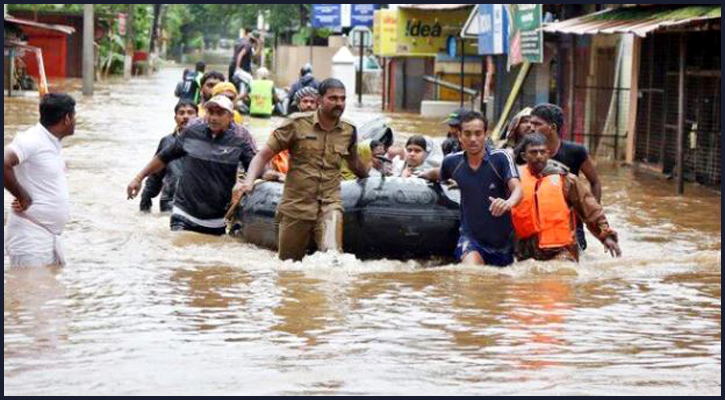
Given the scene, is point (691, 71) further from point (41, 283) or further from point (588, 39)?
point (41, 283)

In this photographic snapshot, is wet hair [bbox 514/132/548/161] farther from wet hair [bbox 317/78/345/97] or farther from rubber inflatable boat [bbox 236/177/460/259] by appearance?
wet hair [bbox 317/78/345/97]

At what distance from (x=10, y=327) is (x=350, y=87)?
147 feet

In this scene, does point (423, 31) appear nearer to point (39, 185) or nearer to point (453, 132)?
point (453, 132)

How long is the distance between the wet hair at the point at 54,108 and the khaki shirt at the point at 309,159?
1.88 metres

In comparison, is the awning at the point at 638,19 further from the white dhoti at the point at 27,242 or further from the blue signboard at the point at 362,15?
the blue signboard at the point at 362,15

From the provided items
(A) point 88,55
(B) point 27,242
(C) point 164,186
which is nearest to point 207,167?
(B) point 27,242

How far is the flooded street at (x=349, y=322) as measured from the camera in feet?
23.4

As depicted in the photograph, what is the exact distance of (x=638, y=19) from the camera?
2005 centimetres

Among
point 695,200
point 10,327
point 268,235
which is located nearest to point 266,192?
point 268,235

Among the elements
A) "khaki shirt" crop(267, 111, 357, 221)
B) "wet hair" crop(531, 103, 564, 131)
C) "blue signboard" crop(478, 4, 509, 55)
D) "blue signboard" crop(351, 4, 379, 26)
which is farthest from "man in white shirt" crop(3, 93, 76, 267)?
"blue signboard" crop(351, 4, 379, 26)

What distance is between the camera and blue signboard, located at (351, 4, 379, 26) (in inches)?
2076

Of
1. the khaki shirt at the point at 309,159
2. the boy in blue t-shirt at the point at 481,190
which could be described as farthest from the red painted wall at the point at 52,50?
the boy in blue t-shirt at the point at 481,190

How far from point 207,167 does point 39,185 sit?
2781 mm

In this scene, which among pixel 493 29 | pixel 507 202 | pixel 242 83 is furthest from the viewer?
pixel 493 29
